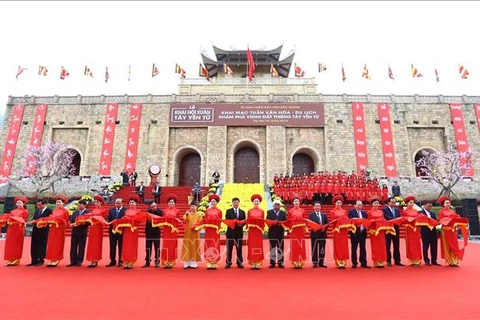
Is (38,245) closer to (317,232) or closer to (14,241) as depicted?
(14,241)

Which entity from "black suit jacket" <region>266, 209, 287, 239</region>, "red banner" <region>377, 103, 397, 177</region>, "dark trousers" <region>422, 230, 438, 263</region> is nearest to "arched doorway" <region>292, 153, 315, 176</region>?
"red banner" <region>377, 103, 397, 177</region>

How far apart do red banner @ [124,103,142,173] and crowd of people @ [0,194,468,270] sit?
1431 cm

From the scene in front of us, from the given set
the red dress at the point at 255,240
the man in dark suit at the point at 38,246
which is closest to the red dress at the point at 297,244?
the red dress at the point at 255,240

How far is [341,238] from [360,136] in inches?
635

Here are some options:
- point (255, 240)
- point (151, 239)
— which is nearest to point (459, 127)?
point (255, 240)

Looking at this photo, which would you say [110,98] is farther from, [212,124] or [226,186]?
[226,186]

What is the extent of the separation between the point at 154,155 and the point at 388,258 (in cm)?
1690

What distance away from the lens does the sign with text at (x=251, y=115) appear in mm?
20875

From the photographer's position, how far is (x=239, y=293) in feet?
13.2

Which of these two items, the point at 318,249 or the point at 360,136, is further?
the point at 360,136

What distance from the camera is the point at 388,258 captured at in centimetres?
612

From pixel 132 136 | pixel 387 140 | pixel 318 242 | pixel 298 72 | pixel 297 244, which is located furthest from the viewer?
pixel 298 72

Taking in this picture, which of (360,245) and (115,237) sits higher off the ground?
(115,237)

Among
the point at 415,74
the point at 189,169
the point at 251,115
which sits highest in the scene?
the point at 415,74
